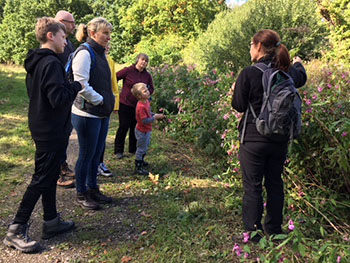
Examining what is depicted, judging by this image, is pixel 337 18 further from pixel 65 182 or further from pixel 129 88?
pixel 65 182

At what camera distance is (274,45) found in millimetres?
2814

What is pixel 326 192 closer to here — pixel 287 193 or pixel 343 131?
pixel 287 193

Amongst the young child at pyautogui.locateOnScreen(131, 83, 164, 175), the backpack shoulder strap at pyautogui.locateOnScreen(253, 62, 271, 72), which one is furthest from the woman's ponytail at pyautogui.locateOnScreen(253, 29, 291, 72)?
the young child at pyautogui.locateOnScreen(131, 83, 164, 175)

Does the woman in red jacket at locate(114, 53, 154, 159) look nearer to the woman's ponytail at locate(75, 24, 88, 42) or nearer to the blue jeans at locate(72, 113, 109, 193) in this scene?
the woman's ponytail at locate(75, 24, 88, 42)

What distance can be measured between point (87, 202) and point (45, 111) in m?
1.40

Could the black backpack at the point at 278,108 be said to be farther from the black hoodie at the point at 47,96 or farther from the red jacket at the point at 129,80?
the red jacket at the point at 129,80

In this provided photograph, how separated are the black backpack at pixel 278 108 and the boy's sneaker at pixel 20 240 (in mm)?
2342

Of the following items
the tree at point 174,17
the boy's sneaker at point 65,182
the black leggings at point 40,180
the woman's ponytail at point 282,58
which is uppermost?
the tree at point 174,17

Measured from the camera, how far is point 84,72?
3299mm

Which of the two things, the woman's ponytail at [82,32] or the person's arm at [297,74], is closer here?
the person's arm at [297,74]

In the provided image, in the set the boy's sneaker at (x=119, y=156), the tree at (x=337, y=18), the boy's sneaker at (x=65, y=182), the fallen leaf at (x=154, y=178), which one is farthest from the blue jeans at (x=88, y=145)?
the tree at (x=337, y=18)

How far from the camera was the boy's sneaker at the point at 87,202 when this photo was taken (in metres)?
3.82

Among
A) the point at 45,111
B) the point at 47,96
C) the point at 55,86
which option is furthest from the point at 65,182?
the point at 55,86

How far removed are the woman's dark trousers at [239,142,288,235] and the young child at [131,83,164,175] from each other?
198 centimetres
